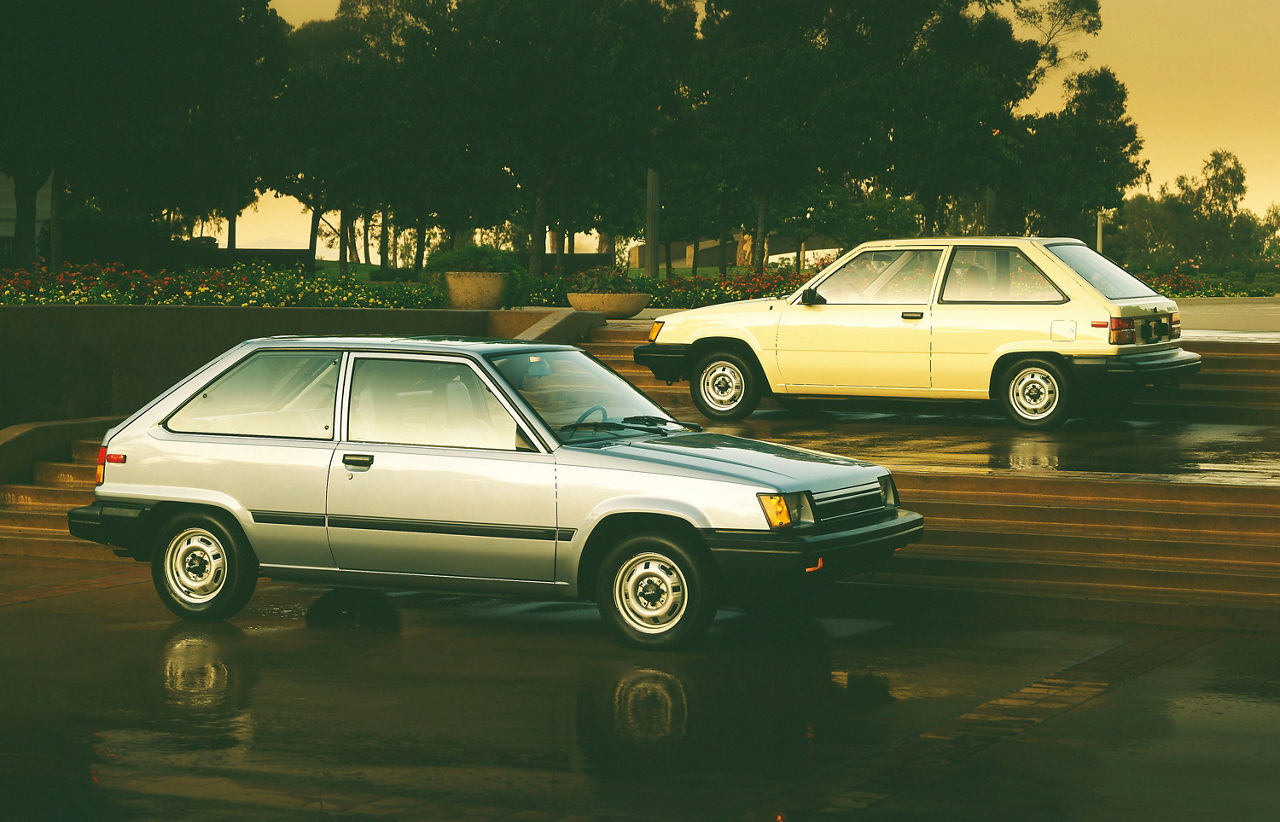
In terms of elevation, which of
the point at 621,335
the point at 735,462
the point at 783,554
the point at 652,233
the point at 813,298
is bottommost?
the point at 783,554

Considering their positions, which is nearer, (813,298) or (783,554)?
(783,554)

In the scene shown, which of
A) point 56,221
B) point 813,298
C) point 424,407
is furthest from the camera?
point 56,221

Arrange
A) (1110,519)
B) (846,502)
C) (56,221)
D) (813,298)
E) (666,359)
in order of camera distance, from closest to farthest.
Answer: (846,502) < (1110,519) < (813,298) < (666,359) < (56,221)

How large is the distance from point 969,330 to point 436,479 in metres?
7.45

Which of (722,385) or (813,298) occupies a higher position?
(813,298)

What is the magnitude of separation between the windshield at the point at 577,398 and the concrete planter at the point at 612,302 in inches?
535

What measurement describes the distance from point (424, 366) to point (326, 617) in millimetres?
1681

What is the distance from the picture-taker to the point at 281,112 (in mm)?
67188

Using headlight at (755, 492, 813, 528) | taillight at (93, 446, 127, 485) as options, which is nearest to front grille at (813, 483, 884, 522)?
headlight at (755, 492, 813, 528)

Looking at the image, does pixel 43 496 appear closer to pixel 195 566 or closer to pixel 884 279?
pixel 195 566

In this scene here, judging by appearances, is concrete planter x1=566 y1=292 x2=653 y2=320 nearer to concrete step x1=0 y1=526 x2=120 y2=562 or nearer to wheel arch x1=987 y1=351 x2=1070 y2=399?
wheel arch x1=987 y1=351 x2=1070 y2=399

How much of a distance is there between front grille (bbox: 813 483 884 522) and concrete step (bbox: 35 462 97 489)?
7.47 meters

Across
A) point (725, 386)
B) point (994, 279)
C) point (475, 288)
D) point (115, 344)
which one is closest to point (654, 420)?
point (994, 279)

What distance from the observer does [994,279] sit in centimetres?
1536
